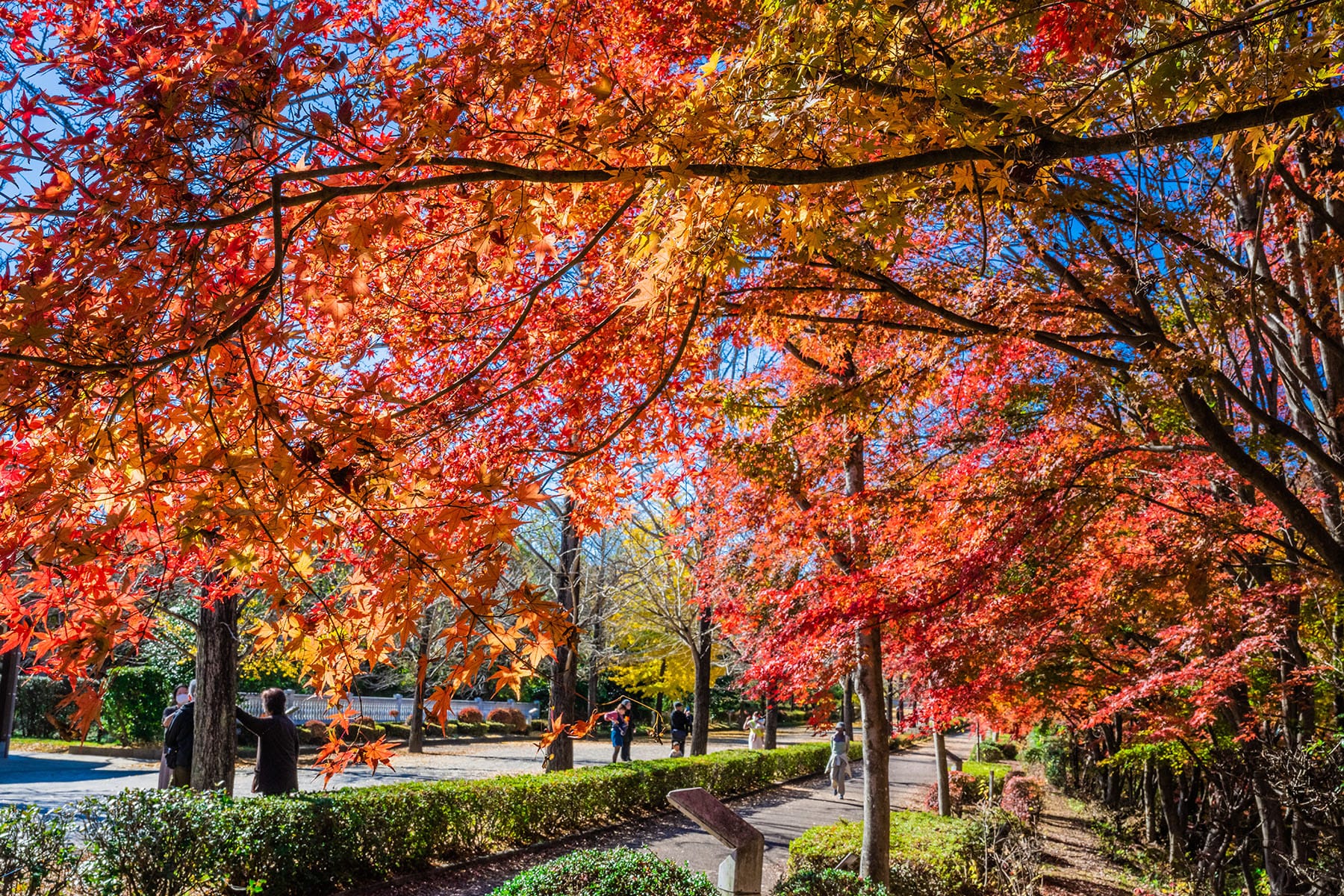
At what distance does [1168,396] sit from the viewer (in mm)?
7527

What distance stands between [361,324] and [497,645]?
86.9 inches

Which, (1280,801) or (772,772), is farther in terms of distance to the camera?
(772,772)

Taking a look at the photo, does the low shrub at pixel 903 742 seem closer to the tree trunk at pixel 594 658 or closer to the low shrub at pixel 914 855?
the tree trunk at pixel 594 658

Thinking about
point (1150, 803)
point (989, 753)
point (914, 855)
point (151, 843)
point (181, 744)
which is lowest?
point (989, 753)

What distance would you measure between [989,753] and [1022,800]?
56.7 feet

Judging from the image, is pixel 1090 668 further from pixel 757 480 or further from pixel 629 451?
pixel 629 451

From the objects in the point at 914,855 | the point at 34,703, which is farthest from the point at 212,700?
the point at 34,703

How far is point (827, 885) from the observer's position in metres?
7.93

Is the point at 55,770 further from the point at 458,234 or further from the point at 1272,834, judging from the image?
the point at 1272,834

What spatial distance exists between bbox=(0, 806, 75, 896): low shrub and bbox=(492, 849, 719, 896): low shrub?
332 centimetres

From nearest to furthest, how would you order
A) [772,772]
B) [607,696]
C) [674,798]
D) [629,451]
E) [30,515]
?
[30,515] → [629,451] → [674,798] → [772,772] → [607,696]

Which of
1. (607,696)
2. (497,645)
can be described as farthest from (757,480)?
(607,696)

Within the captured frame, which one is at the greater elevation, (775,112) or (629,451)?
(775,112)

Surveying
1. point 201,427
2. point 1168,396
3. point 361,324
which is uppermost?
point 1168,396
